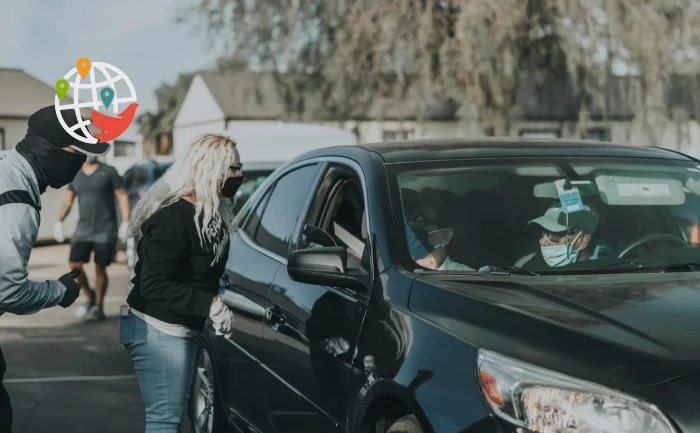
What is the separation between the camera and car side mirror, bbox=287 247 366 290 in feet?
14.5

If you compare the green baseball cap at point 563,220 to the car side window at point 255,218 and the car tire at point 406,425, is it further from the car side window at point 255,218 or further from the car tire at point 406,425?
the car side window at point 255,218

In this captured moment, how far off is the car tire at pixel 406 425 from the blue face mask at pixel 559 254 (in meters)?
1.08

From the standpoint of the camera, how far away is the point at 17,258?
3.98m

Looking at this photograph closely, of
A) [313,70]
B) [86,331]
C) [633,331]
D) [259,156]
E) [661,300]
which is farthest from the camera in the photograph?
[313,70]

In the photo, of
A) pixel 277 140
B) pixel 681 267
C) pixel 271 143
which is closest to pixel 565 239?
pixel 681 267

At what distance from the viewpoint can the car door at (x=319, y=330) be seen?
438 cm

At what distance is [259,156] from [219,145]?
9.33 metres

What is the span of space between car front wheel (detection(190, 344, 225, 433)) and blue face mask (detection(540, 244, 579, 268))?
2.03m

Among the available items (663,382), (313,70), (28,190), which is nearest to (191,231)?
(28,190)

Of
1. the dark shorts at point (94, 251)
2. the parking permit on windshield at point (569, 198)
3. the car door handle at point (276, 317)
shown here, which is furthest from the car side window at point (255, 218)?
the dark shorts at point (94, 251)

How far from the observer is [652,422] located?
3.17 metres

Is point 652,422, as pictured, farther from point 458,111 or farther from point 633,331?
point 458,111

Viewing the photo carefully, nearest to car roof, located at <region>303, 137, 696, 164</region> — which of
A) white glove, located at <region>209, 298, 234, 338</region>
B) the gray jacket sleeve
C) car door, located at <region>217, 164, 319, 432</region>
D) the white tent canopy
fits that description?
car door, located at <region>217, 164, 319, 432</region>

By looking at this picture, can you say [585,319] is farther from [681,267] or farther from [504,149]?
[504,149]
